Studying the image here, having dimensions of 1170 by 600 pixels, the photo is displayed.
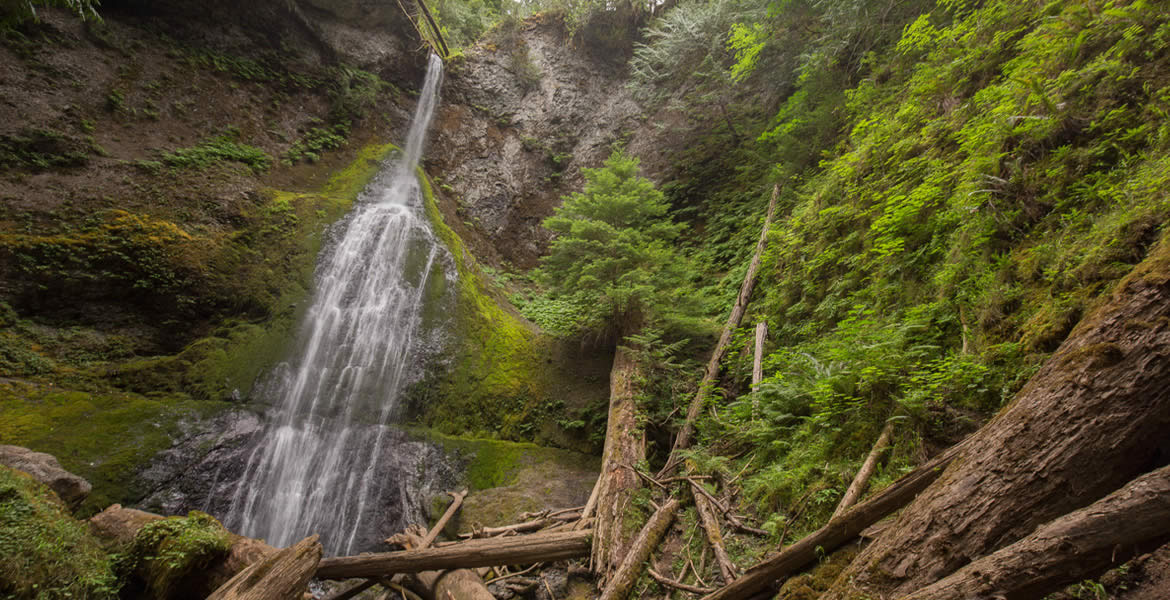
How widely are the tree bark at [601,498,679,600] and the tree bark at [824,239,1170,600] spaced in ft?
7.46

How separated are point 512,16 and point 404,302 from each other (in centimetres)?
1389

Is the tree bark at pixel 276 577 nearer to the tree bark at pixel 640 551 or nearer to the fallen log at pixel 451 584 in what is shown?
A: the fallen log at pixel 451 584

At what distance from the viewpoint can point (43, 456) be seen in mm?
4957

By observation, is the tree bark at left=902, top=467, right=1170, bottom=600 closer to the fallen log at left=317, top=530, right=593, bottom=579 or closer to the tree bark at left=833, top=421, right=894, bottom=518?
the tree bark at left=833, top=421, right=894, bottom=518

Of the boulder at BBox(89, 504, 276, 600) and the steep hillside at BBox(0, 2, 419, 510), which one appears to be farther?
the steep hillside at BBox(0, 2, 419, 510)

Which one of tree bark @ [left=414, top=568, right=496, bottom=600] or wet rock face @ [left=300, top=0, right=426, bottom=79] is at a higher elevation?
wet rock face @ [left=300, top=0, right=426, bottom=79]

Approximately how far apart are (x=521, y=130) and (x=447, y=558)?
585 inches

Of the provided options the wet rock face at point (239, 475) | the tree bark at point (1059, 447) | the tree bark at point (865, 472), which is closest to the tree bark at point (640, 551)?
the tree bark at point (865, 472)

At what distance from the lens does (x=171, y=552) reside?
3881 millimetres

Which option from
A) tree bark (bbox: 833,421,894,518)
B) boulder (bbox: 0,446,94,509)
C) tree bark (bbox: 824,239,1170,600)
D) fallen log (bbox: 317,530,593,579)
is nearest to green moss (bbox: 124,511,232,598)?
fallen log (bbox: 317,530,593,579)

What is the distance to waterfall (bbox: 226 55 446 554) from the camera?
6688 millimetres

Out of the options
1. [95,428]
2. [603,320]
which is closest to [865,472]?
[603,320]

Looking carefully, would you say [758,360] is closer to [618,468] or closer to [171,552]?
[618,468]

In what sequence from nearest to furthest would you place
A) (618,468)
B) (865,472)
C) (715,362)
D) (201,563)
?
(865,472) < (201,563) < (618,468) < (715,362)
